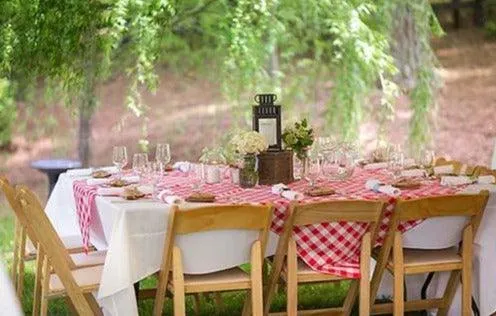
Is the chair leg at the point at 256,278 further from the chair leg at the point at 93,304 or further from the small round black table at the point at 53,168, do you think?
the small round black table at the point at 53,168

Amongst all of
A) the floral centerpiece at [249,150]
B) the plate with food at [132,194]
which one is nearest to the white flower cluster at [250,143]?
the floral centerpiece at [249,150]

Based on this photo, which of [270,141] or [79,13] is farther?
[79,13]

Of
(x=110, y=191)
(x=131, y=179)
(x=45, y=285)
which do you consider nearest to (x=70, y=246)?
(x=131, y=179)

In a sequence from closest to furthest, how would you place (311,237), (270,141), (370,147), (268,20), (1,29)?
1. (311,237)
2. (270,141)
3. (1,29)
4. (268,20)
5. (370,147)

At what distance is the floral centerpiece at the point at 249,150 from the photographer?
461 centimetres

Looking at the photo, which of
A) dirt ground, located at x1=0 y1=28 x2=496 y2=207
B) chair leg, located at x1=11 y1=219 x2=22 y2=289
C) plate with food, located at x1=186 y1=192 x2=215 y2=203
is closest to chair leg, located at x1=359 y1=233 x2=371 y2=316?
plate with food, located at x1=186 y1=192 x2=215 y2=203

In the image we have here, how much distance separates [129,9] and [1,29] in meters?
0.96

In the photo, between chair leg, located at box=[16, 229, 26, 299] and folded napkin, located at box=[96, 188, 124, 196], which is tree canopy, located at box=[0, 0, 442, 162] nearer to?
chair leg, located at box=[16, 229, 26, 299]

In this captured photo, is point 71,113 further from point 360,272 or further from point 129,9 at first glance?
point 360,272

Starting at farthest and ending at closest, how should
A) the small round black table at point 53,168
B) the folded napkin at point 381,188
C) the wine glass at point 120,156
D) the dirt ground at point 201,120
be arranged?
1. the dirt ground at point 201,120
2. the small round black table at point 53,168
3. the wine glass at point 120,156
4. the folded napkin at point 381,188

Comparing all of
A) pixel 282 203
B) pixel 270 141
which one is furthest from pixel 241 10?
pixel 282 203

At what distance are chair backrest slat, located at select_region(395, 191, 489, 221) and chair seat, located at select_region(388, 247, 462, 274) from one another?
0.77 ft

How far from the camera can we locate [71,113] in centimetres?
767

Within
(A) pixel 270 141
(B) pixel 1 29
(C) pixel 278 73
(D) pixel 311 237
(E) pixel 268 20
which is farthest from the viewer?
(C) pixel 278 73
